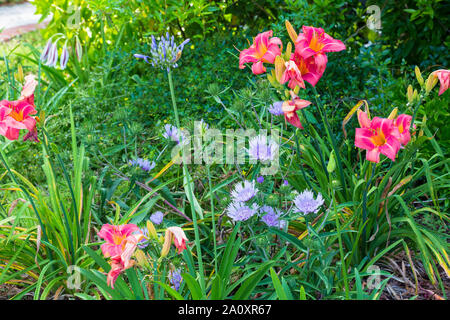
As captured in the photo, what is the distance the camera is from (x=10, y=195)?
3.06 metres

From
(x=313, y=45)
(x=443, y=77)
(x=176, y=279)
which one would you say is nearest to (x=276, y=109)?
(x=313, y=45)

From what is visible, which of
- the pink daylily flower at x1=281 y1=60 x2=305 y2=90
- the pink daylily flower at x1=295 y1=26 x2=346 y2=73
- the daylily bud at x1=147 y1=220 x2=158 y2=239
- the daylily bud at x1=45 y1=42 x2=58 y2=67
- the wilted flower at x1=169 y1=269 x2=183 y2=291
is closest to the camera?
the daylily bud at x1=147 y1=220 x2=158 y2=239

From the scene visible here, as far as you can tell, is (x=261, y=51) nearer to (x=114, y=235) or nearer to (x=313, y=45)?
(x=313, y=45)

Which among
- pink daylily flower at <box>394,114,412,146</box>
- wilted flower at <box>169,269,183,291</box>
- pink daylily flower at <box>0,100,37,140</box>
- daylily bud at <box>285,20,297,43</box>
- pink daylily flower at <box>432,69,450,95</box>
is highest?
daylily bud at <box>285,20,297,43</box>

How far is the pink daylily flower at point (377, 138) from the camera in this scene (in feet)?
5.14

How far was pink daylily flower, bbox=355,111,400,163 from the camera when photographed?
1566mm

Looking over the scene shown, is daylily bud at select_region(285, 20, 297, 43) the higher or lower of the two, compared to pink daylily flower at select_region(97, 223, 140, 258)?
higher

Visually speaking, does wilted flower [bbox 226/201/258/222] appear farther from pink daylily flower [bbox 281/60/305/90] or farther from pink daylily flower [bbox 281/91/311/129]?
pink daylily flower [bbox 281/60/305/90]

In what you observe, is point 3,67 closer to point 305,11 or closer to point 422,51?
point 305,11

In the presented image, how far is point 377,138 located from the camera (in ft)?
5.24

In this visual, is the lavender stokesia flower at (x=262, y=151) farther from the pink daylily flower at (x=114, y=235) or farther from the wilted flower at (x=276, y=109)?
the pink daylily flower at (x=114, y=235)

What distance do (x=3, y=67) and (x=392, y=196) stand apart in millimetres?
3884

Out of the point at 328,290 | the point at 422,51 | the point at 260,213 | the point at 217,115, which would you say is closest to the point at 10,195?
the point at 217,115

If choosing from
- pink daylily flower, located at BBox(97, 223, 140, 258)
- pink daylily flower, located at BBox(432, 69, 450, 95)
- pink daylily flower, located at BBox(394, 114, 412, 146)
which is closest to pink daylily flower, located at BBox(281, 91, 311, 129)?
pink daylily flower, located at BBox(394, 114, 412, 146)
